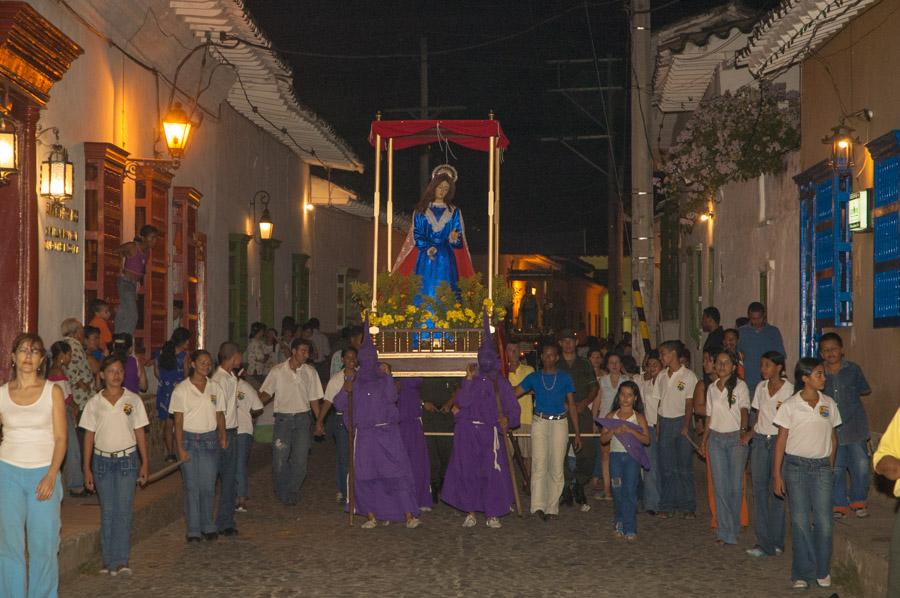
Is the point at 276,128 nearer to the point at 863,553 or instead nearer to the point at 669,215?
the point at 669,215

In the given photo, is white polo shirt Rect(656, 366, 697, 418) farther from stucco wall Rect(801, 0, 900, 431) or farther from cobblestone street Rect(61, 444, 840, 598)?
stucco wall Rect(801, 0, 900, 431)

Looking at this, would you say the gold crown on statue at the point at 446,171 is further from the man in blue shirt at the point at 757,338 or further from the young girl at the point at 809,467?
the young girl at the point at 809,467

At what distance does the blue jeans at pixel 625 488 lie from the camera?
40.1 ft

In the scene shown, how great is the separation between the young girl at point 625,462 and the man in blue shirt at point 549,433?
838 millimetres

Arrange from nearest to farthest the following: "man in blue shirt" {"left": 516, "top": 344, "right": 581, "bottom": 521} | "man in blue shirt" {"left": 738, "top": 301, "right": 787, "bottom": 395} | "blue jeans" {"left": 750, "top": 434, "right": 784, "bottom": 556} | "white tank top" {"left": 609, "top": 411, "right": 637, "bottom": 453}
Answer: "blue jeans" {"left": 750, "top": 434, "right": 784, "bottom": 556} < "white tank top" {"left": 609, "top": 411, "right": 637, "bottom": 453} < "man in blue shirt" {"left": 516, "top": 344, "right": 581, "bottom": 521} < "man in blue shirt" {"left": 738, "top": 301, "right": 787, "bottom": 395}

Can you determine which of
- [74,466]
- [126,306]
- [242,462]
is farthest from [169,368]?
[74,466]

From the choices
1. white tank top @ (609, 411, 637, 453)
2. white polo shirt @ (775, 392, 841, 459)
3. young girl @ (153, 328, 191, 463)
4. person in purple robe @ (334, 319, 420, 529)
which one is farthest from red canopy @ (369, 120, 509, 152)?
white polo shirt @ (775, 392, 841, 459)

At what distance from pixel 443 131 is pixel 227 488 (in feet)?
16.8

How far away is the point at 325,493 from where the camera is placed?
1588cm

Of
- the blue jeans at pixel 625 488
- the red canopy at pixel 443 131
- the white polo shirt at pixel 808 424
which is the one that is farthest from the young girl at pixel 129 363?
the white polo shirt at pixel 808 424

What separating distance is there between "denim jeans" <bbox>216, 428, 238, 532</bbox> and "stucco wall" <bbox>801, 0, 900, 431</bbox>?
622 cm

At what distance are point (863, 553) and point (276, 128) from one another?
58.0 ft

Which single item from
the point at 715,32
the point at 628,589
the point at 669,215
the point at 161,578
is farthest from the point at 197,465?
the point at 669,215

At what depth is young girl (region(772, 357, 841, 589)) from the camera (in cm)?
977
